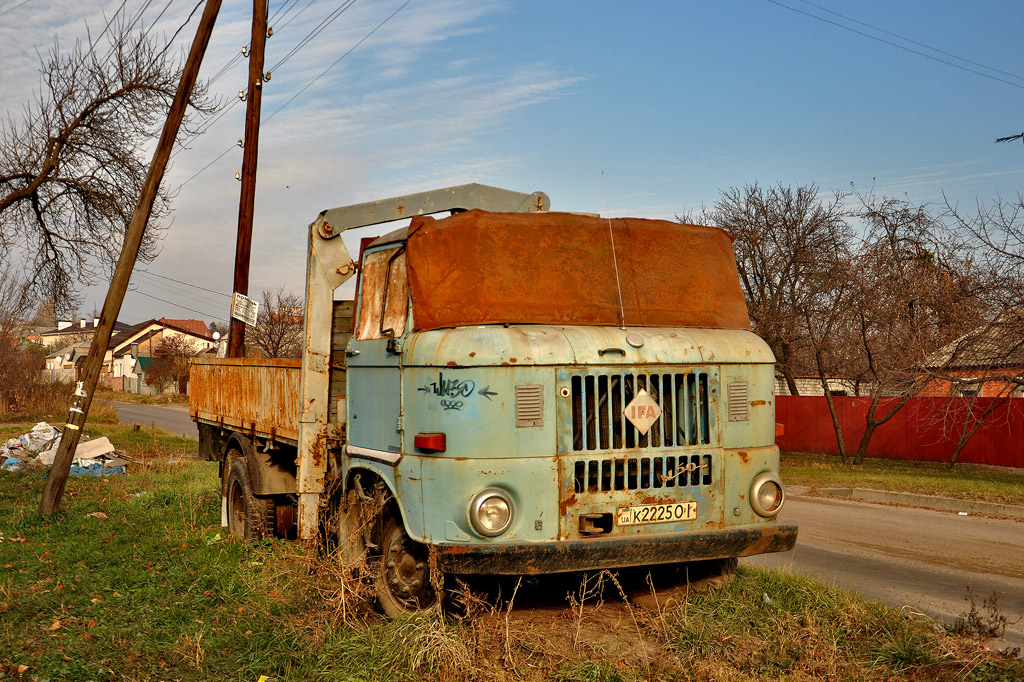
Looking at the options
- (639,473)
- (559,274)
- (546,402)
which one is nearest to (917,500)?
(639,473)

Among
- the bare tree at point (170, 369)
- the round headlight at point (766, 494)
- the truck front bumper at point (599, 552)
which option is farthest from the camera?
the bare tree at point (170, 369)

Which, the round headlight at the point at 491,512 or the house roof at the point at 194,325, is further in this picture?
the house roof at the point at 194,325

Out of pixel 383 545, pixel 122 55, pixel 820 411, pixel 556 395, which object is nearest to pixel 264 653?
pixel 383 545

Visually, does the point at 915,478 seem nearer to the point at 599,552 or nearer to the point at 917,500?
the point at 917,500

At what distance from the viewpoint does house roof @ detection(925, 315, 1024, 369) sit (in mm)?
15641

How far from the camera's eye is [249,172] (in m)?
14.9

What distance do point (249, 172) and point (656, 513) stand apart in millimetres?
11678

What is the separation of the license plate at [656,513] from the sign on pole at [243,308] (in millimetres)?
9317

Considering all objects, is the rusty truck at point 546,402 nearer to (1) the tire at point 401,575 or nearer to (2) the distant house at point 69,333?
(1) the tire at point 401,575

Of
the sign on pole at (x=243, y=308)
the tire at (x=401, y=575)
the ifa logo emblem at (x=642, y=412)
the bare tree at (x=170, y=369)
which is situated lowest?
the tire at (x=401, y=575)

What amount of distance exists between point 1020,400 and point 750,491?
2201cm

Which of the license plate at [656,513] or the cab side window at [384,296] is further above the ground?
the cab side window at [384,296]

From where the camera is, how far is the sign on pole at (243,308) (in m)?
13.2

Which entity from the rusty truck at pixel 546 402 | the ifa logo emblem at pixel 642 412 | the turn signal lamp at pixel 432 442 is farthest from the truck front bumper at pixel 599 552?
the ifa logo emblem at pixel 642 412
